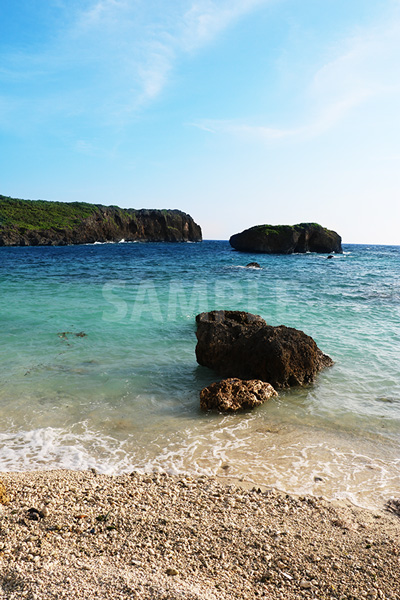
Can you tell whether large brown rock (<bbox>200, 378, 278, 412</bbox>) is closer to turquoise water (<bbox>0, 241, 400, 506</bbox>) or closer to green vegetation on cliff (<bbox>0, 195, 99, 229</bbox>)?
turquoise water (<bbox>0, 241, 400, 506</bbox>)

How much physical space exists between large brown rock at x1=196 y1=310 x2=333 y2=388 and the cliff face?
54.5 m

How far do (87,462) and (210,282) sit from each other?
20734 millimetres

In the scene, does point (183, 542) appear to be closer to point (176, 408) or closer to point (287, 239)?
point (176, 408)

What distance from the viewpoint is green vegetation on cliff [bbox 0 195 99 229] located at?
268 ft

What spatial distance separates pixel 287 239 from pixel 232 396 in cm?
5745

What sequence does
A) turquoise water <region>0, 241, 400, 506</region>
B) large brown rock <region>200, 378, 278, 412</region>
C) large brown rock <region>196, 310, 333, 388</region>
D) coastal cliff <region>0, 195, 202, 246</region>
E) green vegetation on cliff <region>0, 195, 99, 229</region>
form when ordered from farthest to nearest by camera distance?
green vegetation on cliff <region>0, 195, 99, 229</region> → coastal cliff <region>0, 195, 202, 246</region> → large brown rock <region>196, 310, 333, 388</region> → large brown rock <region>200, 378, 278, 412</region> → turquoise water <region>0, 241, 400, 506</region>

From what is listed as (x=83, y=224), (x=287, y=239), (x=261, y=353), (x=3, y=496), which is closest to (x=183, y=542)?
(x=3, y=496)

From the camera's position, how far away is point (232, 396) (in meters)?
6.95

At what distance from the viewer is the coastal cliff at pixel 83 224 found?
78.1 metres

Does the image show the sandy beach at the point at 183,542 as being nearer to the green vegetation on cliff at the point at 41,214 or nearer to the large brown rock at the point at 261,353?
the large brown rock at the point at 261,353

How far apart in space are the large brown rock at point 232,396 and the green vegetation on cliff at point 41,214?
7991 centimetres

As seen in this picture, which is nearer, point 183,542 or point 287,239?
point 183,542

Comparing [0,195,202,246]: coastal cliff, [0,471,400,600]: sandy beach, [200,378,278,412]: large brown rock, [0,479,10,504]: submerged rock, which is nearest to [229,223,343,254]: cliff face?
[0,195,202,246]: coastal cliff

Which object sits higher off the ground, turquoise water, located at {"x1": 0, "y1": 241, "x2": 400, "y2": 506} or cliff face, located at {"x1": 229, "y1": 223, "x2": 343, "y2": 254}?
cliff face, located at {"x1": 229, "y1": 223, "x2": 343, "y2": 254}
